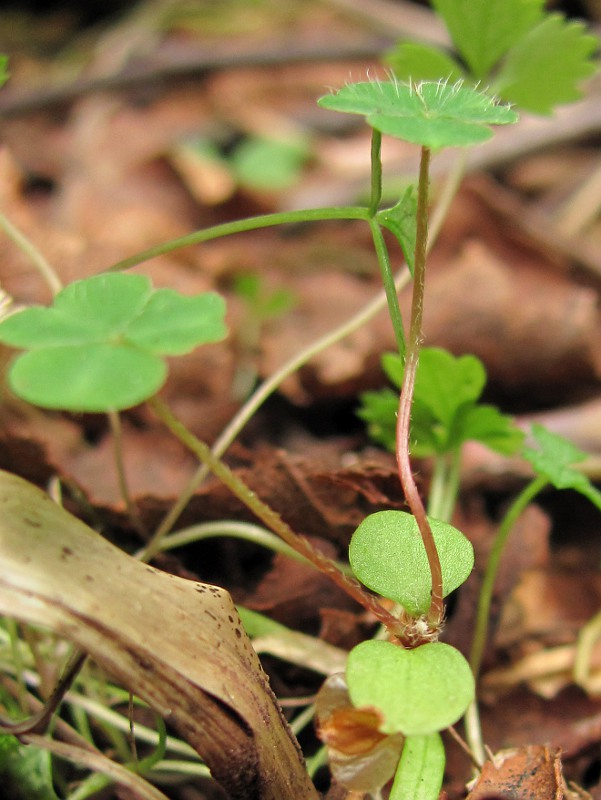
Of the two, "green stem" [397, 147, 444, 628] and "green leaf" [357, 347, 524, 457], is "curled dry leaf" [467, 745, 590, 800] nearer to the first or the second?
"green stem" [397, 147, 444, 628]

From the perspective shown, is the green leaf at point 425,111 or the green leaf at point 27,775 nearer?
the green leaf at point 425,111

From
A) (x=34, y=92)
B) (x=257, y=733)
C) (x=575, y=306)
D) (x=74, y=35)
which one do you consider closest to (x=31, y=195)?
(x=34, y=92)

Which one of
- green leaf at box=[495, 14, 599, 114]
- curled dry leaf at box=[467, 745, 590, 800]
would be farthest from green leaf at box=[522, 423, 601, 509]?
green leaf at box=[495, 14, 599, 114]

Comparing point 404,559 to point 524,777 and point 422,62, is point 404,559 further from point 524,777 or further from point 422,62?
point 422,62

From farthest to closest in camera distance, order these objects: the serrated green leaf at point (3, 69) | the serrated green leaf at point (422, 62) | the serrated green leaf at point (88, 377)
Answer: the serrated green leaf at point (422, 62) < the serrated green leaf at point (3, 69) < the serrated green leaf at point (88, 377)

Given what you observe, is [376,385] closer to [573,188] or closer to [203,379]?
[203,379]

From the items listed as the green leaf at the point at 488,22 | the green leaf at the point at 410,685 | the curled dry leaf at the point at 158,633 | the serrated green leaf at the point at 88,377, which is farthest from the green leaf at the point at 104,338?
the green leaf at the point at 488,22

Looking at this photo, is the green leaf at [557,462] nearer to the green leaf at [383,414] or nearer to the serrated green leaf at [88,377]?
the green leaf at [383,414]
